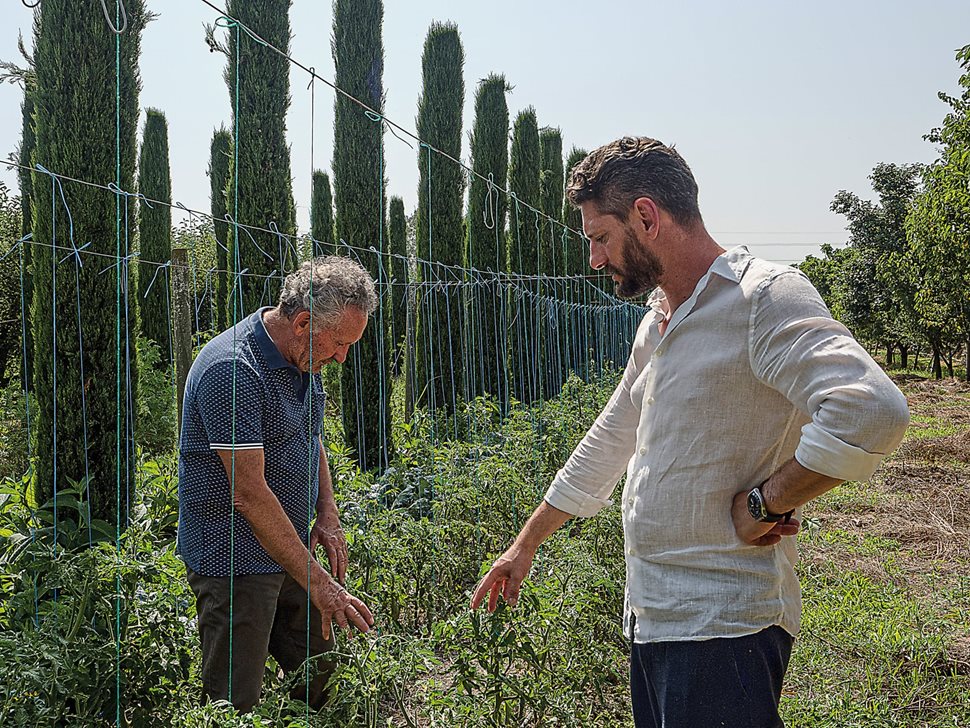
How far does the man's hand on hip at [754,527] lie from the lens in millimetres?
1611

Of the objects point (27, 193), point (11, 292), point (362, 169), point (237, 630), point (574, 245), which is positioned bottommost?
point (237, 630)

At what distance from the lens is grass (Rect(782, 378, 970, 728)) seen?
347 cm

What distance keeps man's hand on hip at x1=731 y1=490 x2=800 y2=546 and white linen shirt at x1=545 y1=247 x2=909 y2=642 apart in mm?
20

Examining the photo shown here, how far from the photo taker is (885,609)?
15.1ft

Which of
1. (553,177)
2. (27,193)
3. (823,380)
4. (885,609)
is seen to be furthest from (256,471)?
(553,177)

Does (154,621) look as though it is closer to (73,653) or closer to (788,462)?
(73,653)

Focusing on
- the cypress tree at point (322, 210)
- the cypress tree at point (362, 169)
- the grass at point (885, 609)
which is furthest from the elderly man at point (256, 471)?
the cypress tree at point (322, 210)

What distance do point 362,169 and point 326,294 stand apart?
224 inches

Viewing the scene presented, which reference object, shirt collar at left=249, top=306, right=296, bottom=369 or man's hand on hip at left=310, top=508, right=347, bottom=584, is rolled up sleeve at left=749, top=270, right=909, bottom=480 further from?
man's hand on hip at left=310, top=508, right=347, bottom=584

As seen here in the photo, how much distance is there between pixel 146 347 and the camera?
9.88 meters

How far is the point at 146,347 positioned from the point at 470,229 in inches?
156

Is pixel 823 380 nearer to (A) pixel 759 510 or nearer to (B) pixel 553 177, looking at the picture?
(A) pixel 759 510

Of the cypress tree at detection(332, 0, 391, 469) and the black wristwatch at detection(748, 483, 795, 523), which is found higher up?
the cypress tree at detection(332, 0, 391, 469)

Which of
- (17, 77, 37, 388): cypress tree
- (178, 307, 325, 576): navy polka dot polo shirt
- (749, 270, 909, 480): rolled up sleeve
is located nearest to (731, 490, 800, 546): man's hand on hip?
(749, 270, 909, 480): rolled up sleeve
